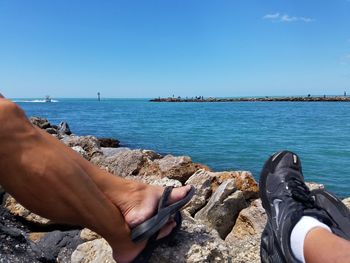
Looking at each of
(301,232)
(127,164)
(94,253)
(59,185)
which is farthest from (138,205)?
(127,164)

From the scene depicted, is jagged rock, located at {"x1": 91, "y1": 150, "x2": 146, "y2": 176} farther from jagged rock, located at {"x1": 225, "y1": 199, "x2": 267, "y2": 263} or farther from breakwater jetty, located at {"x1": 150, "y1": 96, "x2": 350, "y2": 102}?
breakwater jetty, located at {"x1": 150, "y1": 96, "x2": 350, "y2": 102}

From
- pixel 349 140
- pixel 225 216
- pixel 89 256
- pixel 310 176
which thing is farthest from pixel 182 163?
pixel 349 140

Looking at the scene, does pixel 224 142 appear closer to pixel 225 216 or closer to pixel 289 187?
pixel 225 216

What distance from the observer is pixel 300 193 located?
2311 mm

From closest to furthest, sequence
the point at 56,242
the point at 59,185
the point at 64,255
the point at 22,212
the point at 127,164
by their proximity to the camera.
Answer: the point at 59,185 → the point at 64,255 → the point at 56,242 → the point at 22,212 → the point at 127,164

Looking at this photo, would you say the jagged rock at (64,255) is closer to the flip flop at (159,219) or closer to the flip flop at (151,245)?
the flip flop at (151,245)

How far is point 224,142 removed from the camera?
20312 mm

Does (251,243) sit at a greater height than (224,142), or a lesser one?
greater

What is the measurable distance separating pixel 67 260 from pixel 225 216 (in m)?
1.52

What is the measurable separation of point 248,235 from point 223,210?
1.54 ft

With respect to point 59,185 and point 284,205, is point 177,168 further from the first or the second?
point 59,185

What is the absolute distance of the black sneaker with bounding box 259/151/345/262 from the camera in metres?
2.01

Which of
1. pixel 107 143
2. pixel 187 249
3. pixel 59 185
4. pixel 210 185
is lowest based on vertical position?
pixel 107 143

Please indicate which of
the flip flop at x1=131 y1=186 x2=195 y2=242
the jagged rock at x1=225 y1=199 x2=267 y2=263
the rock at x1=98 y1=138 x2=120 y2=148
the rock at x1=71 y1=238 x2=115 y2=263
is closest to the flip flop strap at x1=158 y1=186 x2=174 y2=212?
the flip flop at x1=131 y1=186 x2=195 y2=242
